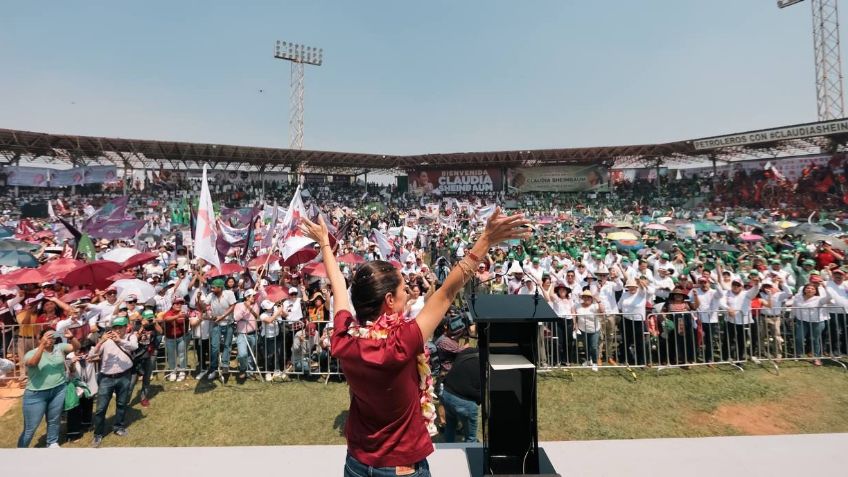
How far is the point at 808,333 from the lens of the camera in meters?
7.33

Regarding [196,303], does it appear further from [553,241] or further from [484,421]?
[553,241]

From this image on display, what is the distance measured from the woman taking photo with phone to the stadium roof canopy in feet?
116

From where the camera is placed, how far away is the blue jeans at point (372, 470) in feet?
5.22

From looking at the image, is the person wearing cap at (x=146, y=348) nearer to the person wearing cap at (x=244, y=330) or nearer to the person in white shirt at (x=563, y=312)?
the person wearing cap at (x=244, y=330)

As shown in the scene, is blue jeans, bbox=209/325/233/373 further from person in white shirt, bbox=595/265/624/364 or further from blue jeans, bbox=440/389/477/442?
person in white shirt, bbox=595/265/624/364

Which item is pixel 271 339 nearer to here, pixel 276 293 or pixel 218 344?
pixel 218 344

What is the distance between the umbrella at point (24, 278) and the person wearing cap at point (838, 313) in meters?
14.5

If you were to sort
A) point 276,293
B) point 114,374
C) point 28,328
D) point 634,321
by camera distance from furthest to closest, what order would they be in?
point 276,293 → point 634,321 → point 28,328 → point 114,374

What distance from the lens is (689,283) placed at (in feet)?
25.9

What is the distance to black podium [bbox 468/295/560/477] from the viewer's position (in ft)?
8.47

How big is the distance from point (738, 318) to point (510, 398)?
6.57 m

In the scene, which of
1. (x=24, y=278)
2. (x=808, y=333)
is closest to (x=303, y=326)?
(x=24, y=278)

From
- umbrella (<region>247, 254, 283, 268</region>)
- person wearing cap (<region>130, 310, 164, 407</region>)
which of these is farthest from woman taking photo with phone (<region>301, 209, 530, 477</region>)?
umbrella (<region>247, 254, 283, 268</region>)

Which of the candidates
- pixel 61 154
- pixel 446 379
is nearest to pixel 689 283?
pixel 446 379
